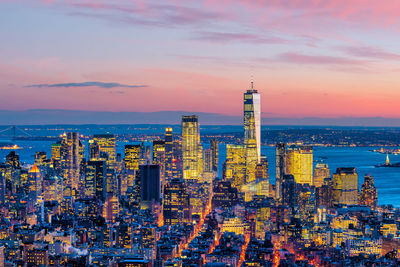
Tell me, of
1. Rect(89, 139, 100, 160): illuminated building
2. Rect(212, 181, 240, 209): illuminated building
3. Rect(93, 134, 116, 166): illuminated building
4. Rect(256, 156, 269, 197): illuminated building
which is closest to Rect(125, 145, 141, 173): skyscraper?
Rect(89, 139, 100, 160): illuminated building

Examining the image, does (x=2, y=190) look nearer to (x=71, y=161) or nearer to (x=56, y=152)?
(x=71, y=161)

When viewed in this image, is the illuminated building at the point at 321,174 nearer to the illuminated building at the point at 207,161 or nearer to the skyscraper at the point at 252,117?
the illuminated building at the point at 207,161

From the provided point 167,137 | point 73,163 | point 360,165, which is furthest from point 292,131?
point 73,163

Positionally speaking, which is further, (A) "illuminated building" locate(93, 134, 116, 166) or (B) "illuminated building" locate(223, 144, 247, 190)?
(A) "illuminated building" locate(93, 134, 116, 166)

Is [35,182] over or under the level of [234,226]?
over

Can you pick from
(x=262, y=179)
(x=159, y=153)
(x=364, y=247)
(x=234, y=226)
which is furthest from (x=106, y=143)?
(x=364, y=247)

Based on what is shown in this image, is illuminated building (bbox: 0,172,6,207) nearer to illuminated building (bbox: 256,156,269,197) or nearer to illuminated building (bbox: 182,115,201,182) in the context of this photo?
illuminated building (bbox: 182,115,201,182)

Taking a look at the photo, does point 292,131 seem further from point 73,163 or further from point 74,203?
point 74,203
